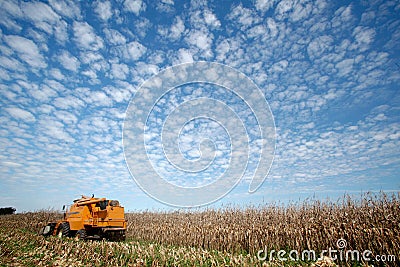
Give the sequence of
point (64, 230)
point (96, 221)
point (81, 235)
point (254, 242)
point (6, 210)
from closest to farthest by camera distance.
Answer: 1. point (254, 242)
2. point (81, 235)
3. point (96, 221)
4. point (64, 230)
5. point (6, 210)

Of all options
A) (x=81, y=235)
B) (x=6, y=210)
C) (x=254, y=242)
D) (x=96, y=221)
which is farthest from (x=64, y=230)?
(x=6, y=210)

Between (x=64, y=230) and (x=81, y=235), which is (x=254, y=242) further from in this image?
(x=64, y=230)

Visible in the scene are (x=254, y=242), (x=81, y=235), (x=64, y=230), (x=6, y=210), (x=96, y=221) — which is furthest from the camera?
(x=6, y=210)

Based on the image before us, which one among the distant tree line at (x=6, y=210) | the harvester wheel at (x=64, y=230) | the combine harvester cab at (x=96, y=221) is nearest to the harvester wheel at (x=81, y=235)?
the combine harvester cab at (x=96, y=221)

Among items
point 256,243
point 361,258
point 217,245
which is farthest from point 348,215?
point 217,245

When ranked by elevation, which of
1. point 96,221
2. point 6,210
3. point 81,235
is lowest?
point 6,210

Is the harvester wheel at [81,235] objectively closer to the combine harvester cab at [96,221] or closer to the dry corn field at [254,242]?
the combine harvester cab at [96,221]

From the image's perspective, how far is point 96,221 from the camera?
48.9 ft

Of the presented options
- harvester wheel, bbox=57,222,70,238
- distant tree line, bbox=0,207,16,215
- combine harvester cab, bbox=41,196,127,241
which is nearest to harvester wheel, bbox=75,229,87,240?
combine harvester cab, bbox=41,196,127,241

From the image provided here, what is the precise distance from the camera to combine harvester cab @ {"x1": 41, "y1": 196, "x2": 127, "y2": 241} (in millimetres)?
14883

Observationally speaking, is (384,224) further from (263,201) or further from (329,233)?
(263,201)

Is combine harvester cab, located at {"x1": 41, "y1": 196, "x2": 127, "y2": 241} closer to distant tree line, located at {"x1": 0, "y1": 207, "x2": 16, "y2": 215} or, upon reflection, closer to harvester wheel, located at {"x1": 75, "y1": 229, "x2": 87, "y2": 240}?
harvester wheel, located at {"x1": 75, "y1": 229, "x2": 87, "y2": 240}

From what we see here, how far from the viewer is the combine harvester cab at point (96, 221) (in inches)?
586

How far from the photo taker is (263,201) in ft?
54.6
